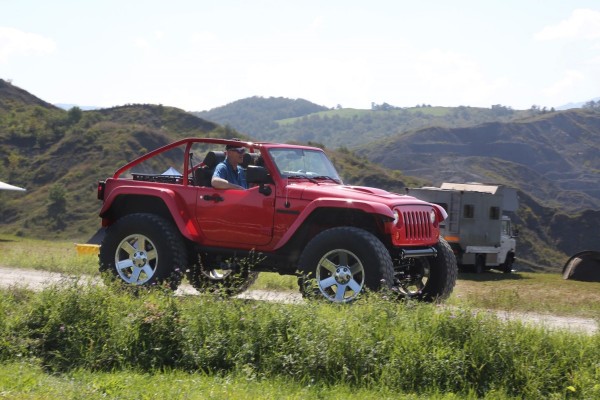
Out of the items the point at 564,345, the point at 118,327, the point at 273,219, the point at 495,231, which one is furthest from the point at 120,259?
the point at 495,231

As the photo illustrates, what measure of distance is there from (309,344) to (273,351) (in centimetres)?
32

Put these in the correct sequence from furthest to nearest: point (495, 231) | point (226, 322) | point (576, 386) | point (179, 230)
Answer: point (495, 231) < point (179, 230) < point (226, 322) < point (576, 386)

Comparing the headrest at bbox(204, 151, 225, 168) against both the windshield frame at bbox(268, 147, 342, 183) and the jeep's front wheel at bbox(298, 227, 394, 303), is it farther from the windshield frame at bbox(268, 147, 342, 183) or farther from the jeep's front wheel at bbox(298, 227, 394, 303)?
the jeep's front wheel at bbox(298, 227, 394, 303)

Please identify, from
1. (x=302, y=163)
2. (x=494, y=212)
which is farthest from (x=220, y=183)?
(x=494, y=212)

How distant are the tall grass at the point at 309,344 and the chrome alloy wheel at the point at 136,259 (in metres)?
2.23

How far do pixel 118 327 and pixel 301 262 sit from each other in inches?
102

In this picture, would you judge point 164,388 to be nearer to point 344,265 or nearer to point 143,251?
point 344,265

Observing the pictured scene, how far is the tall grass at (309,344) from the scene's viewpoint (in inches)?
299

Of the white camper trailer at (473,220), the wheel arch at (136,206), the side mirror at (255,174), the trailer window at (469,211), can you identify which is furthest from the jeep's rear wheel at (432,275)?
the trailer window at (469,211)

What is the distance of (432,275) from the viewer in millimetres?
11672

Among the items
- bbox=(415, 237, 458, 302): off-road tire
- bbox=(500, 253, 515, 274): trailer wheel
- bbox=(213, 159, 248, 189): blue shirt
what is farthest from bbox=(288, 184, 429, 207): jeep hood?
bbox=(500, 253, 515, 274): trailer wheel

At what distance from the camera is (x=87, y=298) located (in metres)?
9.04

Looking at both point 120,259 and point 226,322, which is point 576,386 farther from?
point 120,259

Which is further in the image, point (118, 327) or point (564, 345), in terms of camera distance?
point (118, 327)
